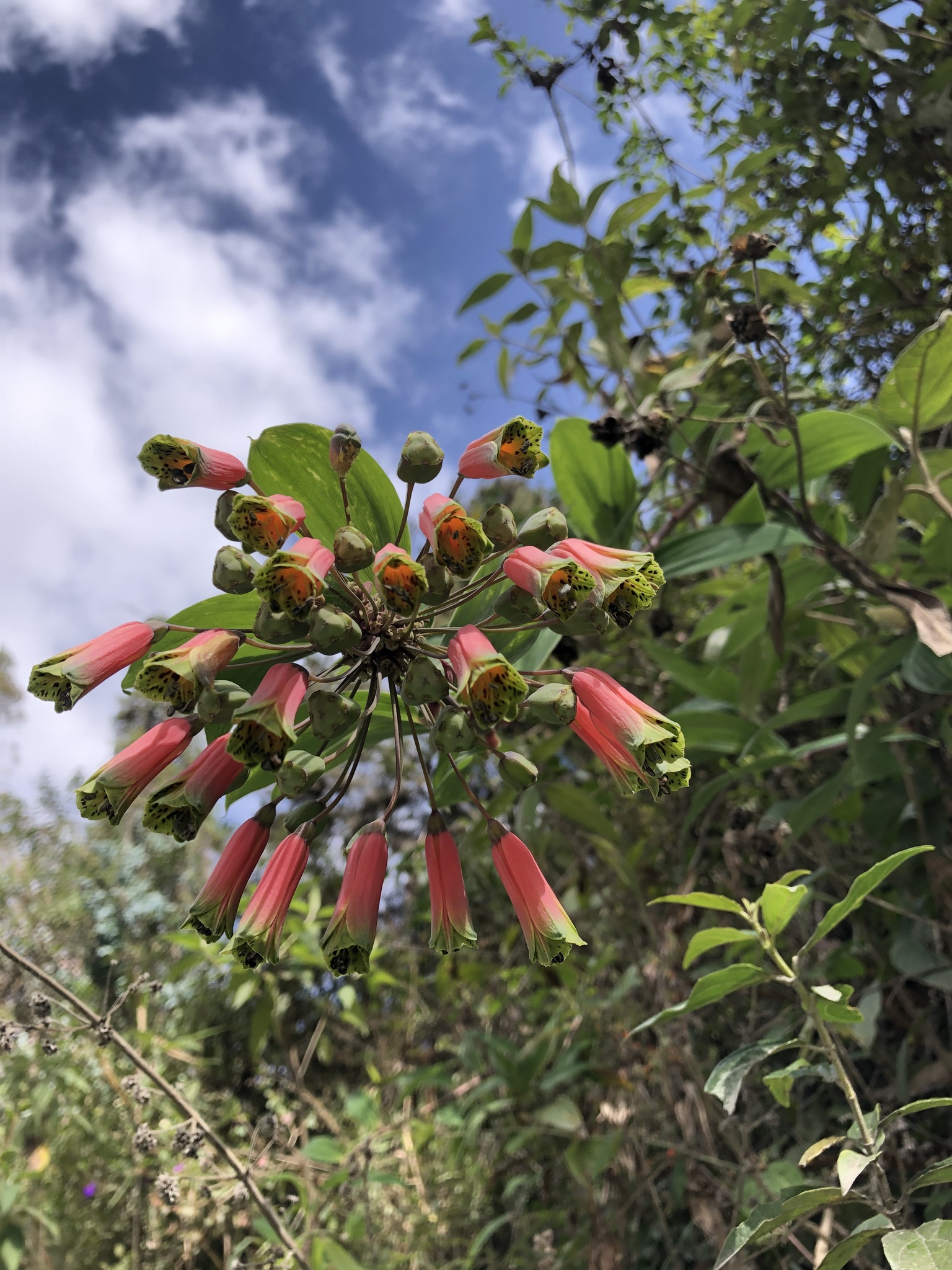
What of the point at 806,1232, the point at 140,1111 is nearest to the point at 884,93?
the point at 806,1232

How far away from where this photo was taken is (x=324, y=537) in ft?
3.00

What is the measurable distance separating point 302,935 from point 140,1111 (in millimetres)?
512

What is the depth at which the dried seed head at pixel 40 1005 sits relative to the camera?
3.81 feet

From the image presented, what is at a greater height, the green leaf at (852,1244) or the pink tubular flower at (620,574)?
the pink tubular flower at (620,574)

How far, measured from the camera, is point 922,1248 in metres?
0.66

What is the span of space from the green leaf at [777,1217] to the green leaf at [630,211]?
184 centimetres

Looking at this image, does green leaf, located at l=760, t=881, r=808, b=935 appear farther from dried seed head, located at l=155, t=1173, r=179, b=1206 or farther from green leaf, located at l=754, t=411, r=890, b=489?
dried seed head, located at l=155, t=1173, r=179, b=1206

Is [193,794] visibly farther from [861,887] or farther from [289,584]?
[861,887]

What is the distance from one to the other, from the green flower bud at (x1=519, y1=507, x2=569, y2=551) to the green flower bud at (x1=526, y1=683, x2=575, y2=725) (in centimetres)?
14

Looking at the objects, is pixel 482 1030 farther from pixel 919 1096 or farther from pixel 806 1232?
pixel 919 1096

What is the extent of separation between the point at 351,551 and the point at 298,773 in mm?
197

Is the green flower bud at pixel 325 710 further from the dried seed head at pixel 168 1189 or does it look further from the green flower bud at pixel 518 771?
the dried seed head at pixel 168 1189

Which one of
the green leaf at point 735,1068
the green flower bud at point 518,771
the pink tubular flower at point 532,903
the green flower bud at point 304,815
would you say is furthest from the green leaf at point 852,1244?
the green flower bud at point 304,815

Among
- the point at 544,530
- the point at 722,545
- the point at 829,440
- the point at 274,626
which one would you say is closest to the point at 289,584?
the point at 274,626
